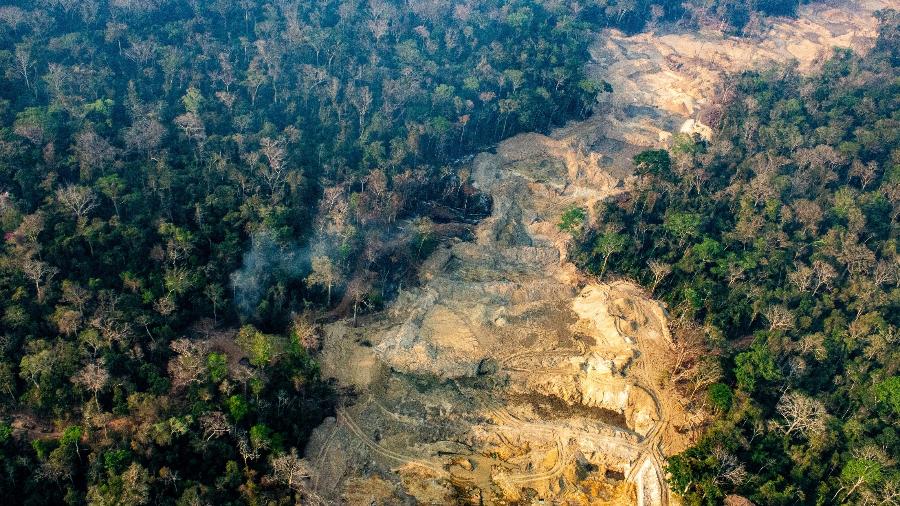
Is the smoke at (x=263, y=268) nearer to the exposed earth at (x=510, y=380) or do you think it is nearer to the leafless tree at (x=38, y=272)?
the exposed earth at (x=510, y=380)

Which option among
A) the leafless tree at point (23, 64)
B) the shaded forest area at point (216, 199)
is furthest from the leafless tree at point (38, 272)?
the leafless tree at point (23, 64)

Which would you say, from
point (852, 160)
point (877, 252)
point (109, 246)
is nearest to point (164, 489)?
point (109, 246)

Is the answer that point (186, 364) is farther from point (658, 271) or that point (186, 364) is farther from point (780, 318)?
point (780, 318)

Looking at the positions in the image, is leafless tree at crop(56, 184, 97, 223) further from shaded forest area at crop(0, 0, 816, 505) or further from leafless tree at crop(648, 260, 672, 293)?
leafless tree at crop(648, 260, 672, 293)

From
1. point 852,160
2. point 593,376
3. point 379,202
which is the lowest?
point 593,376

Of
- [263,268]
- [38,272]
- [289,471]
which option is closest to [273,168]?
[263,268]

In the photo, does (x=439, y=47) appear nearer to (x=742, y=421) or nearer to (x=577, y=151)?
(x=577, y=151)

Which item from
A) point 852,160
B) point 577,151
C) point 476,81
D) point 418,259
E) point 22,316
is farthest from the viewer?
point 476,81
